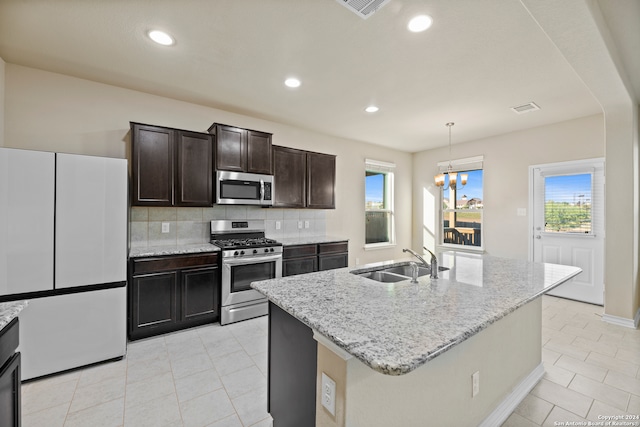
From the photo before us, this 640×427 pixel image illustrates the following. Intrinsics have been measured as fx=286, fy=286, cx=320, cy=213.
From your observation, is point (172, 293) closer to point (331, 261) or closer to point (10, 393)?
point (10, 393)

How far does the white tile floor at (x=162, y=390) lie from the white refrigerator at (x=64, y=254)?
0.73ft

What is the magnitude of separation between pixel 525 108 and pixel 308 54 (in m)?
2.98

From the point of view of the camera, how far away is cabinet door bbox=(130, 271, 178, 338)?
2803mm

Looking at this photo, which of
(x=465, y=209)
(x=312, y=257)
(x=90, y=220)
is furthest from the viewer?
(x=465, y=209)

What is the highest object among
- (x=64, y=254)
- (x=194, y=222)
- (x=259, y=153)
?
(x=259, y=153)

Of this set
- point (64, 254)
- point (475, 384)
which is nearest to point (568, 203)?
point (475, 384)

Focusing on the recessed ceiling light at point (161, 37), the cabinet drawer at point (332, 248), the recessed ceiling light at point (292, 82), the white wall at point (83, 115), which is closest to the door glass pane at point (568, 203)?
the cabinet drawer at point (332, 248)

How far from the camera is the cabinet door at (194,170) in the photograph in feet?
10.6

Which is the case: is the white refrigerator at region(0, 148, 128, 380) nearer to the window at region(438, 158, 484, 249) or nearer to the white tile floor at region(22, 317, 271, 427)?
the white tile floor at region(22, 317, 271, 427)

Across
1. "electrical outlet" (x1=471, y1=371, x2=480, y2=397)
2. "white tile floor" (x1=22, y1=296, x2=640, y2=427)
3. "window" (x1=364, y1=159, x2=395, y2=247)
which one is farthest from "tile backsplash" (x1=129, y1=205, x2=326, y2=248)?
"electrical outlet" (x1=471, y1=371, x2=480, y2=397)

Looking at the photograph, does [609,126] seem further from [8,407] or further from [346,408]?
[8,407]

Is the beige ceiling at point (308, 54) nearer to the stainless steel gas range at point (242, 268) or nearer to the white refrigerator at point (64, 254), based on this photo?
the white refrigerator at point (64, 254)

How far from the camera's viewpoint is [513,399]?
1.94 metres

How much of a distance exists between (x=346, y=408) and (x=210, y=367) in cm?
179
